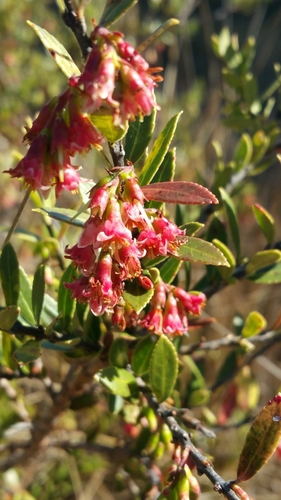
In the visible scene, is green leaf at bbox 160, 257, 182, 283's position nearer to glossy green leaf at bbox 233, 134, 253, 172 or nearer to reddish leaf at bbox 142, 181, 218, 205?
reddish leaf at bbox 142, 181, 218, 205

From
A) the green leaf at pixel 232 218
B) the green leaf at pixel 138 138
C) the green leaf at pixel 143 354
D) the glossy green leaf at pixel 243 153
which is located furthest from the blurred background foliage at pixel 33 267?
the green leaf at pixel 138 138

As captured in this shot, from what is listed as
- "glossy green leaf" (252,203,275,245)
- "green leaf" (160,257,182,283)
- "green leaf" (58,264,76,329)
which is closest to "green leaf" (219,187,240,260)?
"glossy green leaf" (252,203,275,245)

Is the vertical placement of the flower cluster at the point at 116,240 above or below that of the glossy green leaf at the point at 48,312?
above

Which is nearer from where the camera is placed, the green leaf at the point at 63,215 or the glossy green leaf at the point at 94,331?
the green leaf at the point at 63,215

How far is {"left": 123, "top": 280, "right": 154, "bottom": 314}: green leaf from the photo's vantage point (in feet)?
1.50

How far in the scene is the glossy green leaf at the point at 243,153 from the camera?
86 cm

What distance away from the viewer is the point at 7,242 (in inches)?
20.8

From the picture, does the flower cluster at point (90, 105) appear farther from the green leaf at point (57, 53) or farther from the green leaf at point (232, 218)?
the green leaf at point (232, 218)

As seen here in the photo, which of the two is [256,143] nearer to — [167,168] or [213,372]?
[167,168]

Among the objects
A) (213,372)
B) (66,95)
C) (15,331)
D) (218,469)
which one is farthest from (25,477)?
(66,95)

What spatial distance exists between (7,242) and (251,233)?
2192 mm

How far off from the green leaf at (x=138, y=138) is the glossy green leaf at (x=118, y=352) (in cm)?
24

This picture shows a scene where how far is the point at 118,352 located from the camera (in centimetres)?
61

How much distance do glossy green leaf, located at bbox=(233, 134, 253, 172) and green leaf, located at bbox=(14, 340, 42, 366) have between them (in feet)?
1.75
